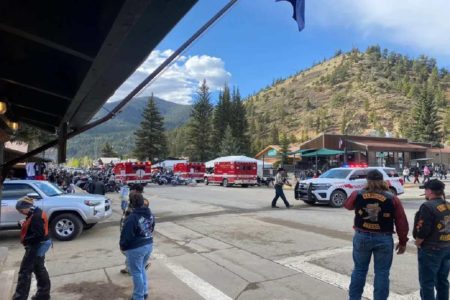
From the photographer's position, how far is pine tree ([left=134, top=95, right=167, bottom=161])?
258 feet

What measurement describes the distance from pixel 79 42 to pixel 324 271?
17.6 ft

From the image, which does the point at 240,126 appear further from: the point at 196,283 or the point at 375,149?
the point at 196,283

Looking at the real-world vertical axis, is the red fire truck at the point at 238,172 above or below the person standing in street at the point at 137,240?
above

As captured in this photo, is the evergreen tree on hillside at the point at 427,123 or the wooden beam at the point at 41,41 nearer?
the wooden beam at the point at 41,41

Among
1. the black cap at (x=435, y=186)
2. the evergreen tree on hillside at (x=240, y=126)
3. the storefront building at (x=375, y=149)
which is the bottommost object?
the black cap at (x=435, y=186)

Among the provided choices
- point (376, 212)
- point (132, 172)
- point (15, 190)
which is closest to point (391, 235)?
point (376, 212)

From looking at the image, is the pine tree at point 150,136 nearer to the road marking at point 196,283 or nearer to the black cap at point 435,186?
the road marking at point 196,283

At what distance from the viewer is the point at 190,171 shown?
45.9 m

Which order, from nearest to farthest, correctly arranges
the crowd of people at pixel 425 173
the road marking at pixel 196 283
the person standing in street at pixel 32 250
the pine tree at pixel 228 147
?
the person standing in street at pixel 32 250, the road marking at pixel 196 283, the crowd of people at pixel 425 173, the pine tree at pixel 228 147

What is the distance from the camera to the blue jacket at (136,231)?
554 centimetres

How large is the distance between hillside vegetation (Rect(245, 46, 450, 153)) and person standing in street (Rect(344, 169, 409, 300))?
90072mm

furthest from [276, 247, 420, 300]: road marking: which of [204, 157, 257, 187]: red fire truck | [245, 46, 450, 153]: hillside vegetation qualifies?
[245, 46, 450, 153]: hillside vegetation

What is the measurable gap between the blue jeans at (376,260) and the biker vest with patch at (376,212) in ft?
0.30

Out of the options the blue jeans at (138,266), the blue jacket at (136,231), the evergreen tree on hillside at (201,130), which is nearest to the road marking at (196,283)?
the blue jeans at (138,266)
